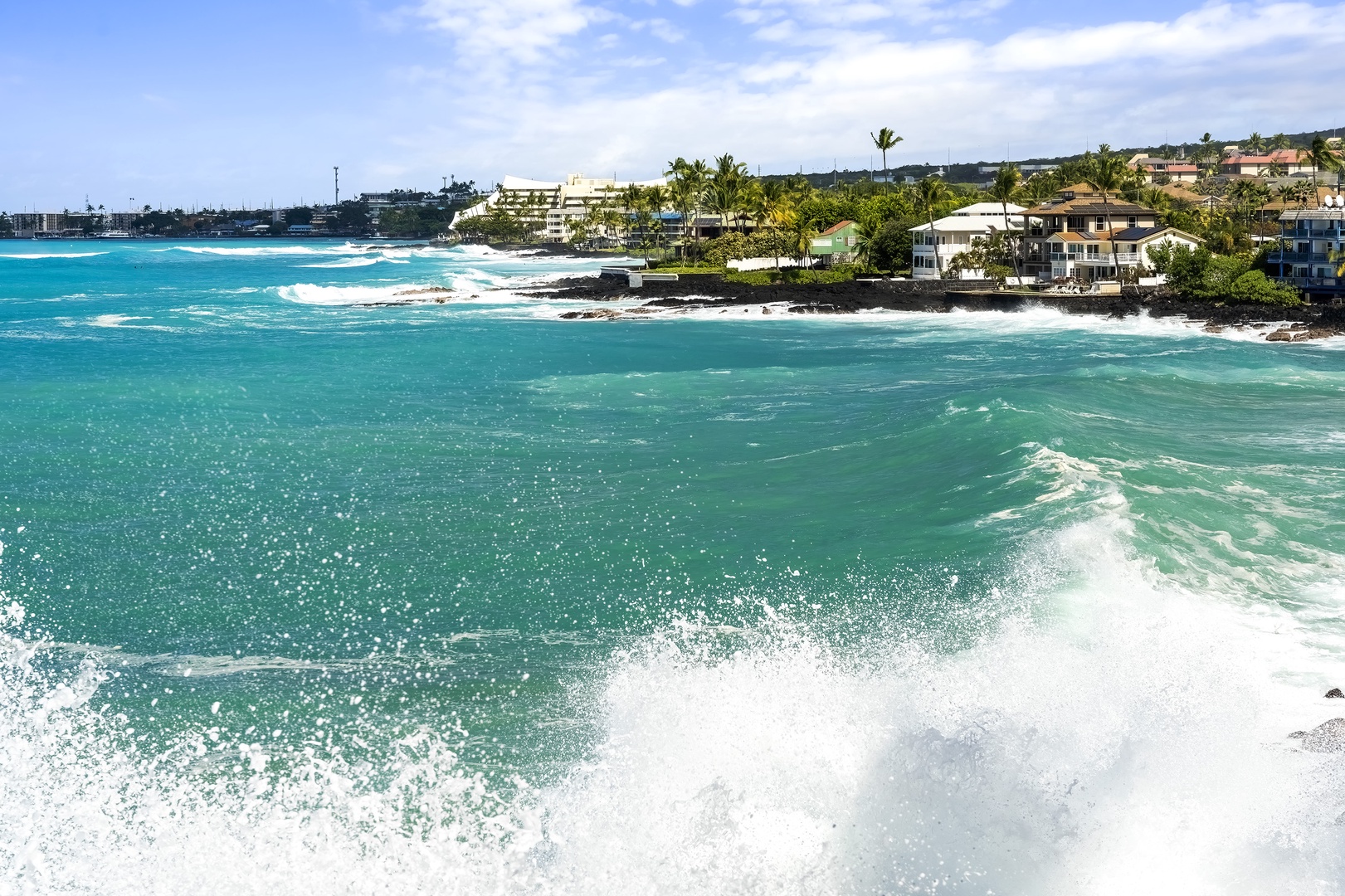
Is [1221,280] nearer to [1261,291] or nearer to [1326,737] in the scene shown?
[1261,291]

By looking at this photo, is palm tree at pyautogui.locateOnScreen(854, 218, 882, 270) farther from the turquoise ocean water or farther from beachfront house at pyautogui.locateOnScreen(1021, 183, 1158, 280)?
the turquoise ocean water

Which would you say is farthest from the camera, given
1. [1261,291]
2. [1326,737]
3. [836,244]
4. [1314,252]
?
[836,244]

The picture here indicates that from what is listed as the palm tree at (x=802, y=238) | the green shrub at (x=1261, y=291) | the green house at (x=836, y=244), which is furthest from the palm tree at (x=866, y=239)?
the green shrub at (x=1261, y=291)

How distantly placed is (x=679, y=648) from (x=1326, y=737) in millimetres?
7932

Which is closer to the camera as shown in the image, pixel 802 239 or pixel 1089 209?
pixel 1089 209

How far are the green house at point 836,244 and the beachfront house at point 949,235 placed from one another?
1227 centimetres

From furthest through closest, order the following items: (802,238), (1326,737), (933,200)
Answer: (802,238), (933,200), (1326,737)

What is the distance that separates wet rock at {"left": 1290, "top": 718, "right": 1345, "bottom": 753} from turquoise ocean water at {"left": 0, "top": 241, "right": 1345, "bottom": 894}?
235 millimetres

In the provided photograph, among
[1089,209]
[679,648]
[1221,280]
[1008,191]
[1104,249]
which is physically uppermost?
[1008,191]

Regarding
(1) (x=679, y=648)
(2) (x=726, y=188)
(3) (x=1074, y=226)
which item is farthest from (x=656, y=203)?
(1) (x=679, y=648)

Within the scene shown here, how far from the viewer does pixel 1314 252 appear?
68.9m

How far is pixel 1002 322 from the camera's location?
6888cm

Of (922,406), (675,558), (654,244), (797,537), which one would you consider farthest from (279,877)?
(654,244)

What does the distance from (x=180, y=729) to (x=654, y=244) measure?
6099 inches
